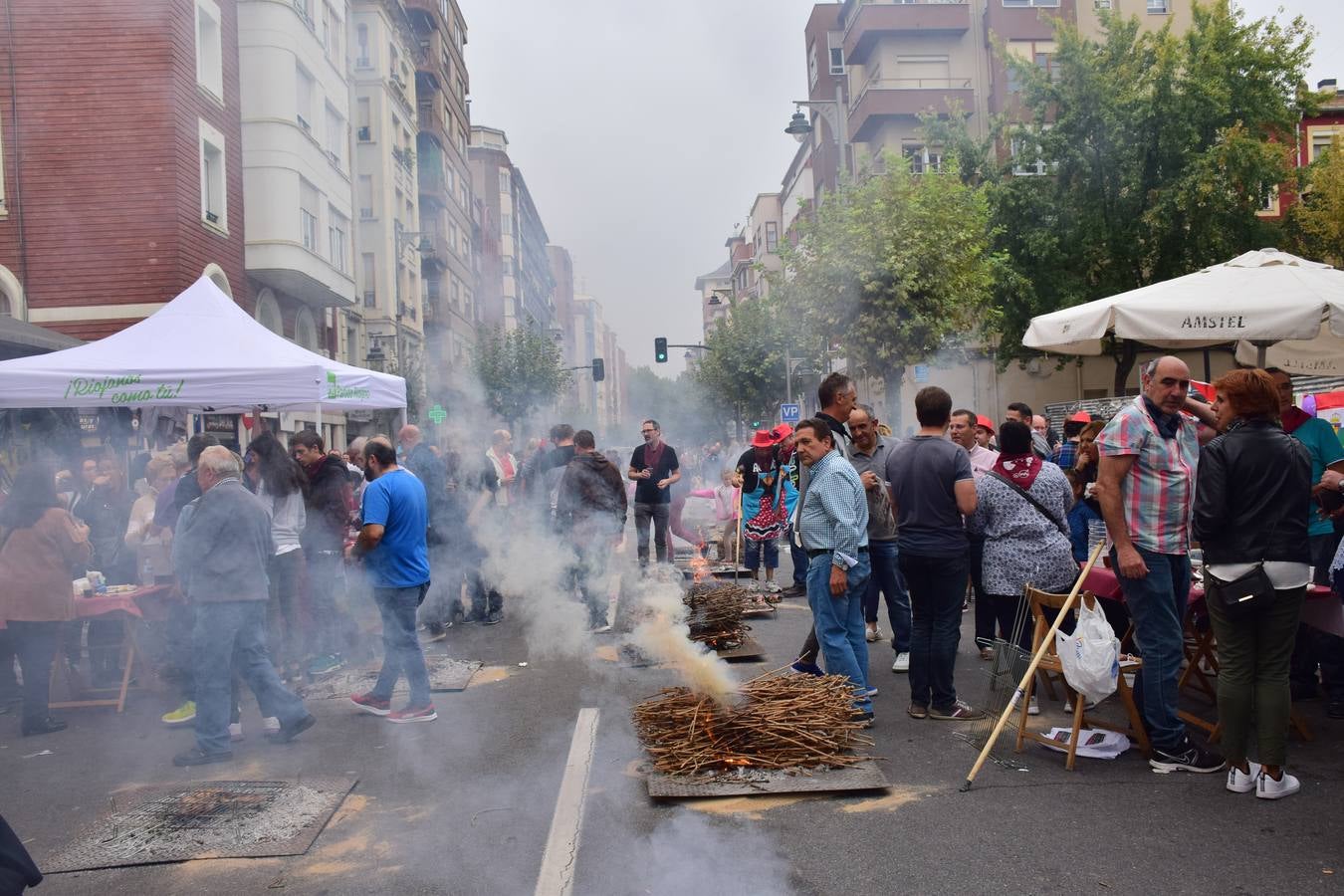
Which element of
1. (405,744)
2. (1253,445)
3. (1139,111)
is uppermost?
(1139,111)

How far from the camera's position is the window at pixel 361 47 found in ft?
98.8

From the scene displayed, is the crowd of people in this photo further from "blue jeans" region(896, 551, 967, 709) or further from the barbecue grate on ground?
the barbecue grate on ground

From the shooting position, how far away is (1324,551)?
18.7ft

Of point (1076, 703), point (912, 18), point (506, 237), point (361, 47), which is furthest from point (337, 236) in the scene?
point (506, 237)

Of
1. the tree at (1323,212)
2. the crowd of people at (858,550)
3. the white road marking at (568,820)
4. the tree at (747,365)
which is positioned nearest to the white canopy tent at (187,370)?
the crowd of people at (858,550)

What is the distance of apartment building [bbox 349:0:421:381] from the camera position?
28.7 meters

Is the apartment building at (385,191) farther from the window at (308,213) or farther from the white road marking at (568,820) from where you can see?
the white road marking at (568,820)

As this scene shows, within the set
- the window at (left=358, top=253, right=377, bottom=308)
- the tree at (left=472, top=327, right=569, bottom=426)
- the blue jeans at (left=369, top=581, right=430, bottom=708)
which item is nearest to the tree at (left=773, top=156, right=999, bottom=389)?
the window at (left=358, top=253, right=377, bottom=308)

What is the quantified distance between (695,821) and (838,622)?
171cm

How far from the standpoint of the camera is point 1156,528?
4680 millimetres

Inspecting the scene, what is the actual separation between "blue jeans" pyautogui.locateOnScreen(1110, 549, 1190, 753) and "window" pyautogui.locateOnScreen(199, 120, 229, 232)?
15961mm

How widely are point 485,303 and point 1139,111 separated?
30.1 m

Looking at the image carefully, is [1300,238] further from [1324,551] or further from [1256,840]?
[1256,840]

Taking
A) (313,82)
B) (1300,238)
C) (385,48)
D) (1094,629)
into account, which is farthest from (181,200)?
(1300,238)
